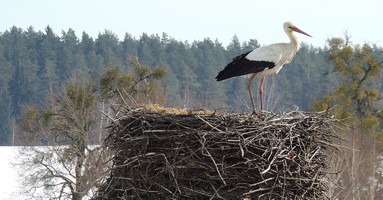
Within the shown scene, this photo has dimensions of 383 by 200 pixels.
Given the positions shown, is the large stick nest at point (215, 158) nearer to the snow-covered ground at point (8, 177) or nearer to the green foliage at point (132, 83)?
the green foliage at point (132, 83)

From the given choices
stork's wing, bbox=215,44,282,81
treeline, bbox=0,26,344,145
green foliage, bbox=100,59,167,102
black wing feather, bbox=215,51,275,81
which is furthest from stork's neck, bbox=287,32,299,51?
treeline, bbox=0,26,344,145

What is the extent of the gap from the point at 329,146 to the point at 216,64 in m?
88.7

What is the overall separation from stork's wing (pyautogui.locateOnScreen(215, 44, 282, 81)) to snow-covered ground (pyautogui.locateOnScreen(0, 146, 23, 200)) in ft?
87.1

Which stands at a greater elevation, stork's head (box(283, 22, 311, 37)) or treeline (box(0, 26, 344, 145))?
treeline (box(0, 26, 344, 145))

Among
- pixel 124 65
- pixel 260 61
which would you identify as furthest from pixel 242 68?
pixel 124 65

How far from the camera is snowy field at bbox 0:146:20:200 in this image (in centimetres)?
3909

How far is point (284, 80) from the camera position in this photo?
90.9 m

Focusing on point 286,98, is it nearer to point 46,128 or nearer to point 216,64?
point 216,64

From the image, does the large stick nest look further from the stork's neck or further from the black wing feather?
the stork's neck

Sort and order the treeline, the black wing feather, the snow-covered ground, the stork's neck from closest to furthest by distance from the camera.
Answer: the black wing feather < the stork's neck < the snow-covered ground < the treeline

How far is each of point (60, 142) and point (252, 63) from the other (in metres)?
24.0

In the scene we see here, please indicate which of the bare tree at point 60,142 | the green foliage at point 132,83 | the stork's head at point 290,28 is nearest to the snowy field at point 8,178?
the bare tree at point 60,142

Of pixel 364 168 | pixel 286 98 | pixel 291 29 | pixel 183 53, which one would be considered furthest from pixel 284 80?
pixel 291 29

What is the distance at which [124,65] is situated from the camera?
3666 inches
